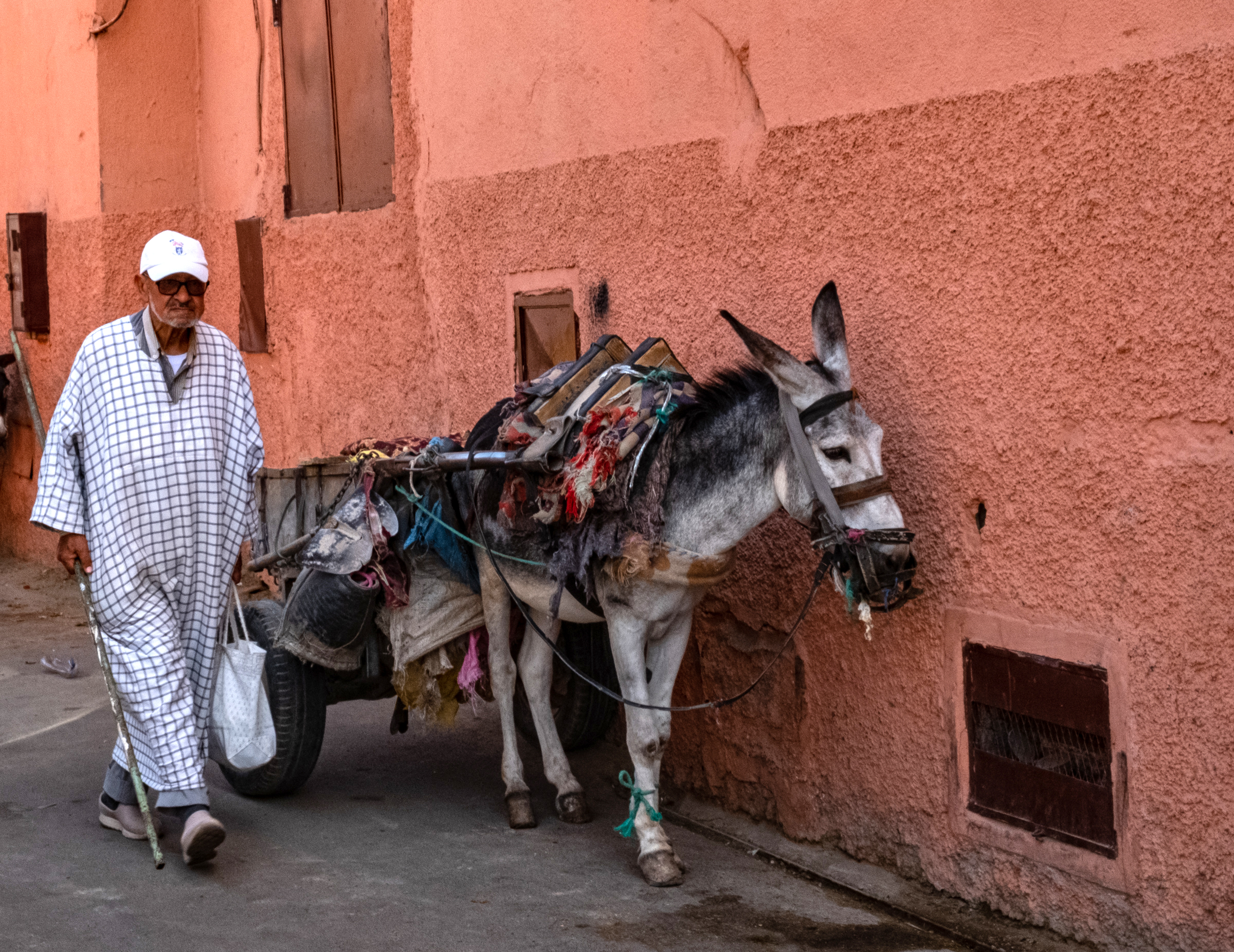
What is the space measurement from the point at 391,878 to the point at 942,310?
2331 millimetres

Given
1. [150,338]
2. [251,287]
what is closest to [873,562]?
[150,338]

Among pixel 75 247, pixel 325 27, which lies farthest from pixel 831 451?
pixel 75 247

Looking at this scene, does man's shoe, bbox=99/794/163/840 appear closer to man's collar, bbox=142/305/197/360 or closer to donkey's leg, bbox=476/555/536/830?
donkey's leg, bbox=476/555/536/830

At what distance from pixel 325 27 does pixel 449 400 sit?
2.43 metres

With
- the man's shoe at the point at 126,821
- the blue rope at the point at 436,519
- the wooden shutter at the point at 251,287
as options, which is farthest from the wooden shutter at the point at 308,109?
the man's shoe at the point at 126,821

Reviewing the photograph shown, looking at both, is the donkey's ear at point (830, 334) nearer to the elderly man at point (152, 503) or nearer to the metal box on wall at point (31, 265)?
the elderly man at point (152, 503)

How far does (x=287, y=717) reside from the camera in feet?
15.8

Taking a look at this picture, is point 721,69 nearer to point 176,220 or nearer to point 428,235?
point 428,235

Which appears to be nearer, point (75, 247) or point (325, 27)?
point (325, 27)

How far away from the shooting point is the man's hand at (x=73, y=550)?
175 inches

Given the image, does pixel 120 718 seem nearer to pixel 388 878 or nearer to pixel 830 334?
pixel 388 878

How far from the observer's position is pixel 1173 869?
3389mm

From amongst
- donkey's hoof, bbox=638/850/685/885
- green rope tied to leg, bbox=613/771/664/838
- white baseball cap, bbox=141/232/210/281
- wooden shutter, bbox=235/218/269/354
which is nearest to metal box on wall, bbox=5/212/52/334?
wooden shutter, bbox=235/218/269/354

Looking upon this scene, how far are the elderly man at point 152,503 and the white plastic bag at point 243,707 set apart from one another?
0.10 m
